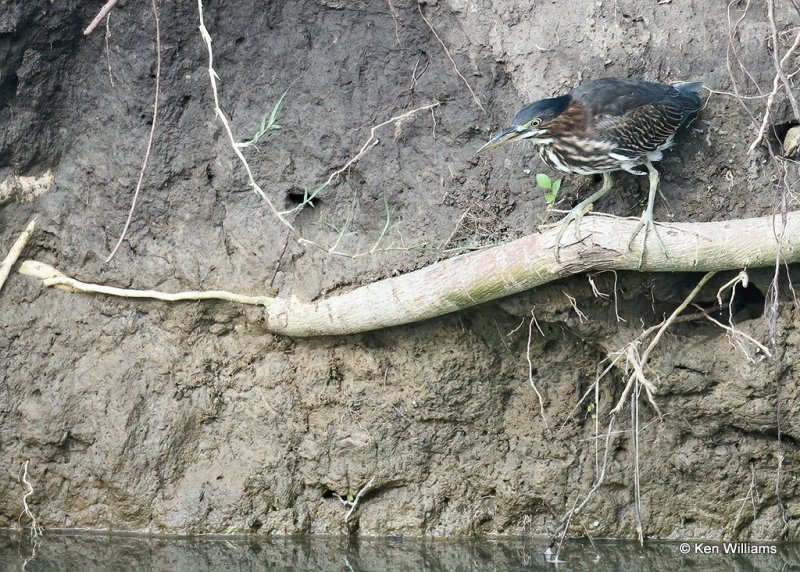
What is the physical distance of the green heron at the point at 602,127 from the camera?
12.3 ft

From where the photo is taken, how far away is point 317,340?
14.4 ft

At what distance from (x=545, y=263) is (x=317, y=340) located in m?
1.20

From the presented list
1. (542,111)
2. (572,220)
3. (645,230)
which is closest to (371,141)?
(542,111)

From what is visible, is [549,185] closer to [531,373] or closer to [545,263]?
[545,263]

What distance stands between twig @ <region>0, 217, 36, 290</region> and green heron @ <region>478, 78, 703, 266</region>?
7.42ft

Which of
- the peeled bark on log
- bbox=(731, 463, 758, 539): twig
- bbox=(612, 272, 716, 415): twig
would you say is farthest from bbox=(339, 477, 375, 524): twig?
bbox=(731, 463, 758, 539): twig

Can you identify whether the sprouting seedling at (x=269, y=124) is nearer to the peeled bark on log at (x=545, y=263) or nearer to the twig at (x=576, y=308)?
the peeled bark on log at (x=545, y=263)

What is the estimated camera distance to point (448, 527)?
14.5 feet

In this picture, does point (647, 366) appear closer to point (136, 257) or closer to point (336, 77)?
point (336, 77)

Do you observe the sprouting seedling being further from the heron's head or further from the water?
the water

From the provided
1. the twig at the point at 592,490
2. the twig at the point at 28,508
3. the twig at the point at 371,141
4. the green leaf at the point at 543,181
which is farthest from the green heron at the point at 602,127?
the twig at the point at 28,508

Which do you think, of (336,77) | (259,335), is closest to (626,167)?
(336,77)

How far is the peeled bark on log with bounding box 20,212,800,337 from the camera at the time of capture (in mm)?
3740

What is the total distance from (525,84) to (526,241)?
0.80 meters
